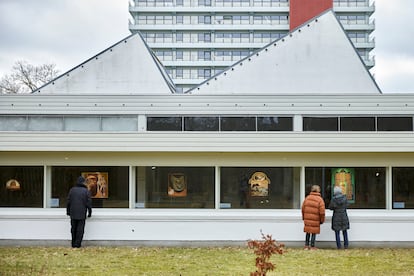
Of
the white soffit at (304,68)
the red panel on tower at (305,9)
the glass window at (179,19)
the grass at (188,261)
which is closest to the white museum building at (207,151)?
the grass at (188,261)

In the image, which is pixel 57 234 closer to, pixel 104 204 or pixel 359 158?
pixel 104 204

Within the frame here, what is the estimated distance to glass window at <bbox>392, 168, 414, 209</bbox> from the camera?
871 inches

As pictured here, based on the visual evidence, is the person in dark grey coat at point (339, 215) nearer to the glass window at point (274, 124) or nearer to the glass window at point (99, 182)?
the glass window at point (99, 182)

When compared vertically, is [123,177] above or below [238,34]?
below

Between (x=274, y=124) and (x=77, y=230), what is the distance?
40.5 ft

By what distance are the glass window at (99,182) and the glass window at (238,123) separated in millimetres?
4665

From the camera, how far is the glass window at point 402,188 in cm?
2212

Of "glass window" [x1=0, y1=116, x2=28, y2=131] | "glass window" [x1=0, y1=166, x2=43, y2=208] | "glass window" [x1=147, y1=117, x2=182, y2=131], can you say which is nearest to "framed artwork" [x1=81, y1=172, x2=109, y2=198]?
"glass window" [x1=0, y1=166, x2=43, y2=208]

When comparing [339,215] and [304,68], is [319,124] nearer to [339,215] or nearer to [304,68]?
[304,68]

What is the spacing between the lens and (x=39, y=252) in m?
13.2

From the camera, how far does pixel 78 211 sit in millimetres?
13648

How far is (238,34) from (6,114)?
5399 cm

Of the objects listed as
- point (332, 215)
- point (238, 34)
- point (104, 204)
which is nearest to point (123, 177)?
point (104, 204)

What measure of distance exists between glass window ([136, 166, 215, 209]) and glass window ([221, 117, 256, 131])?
272 centimetres
